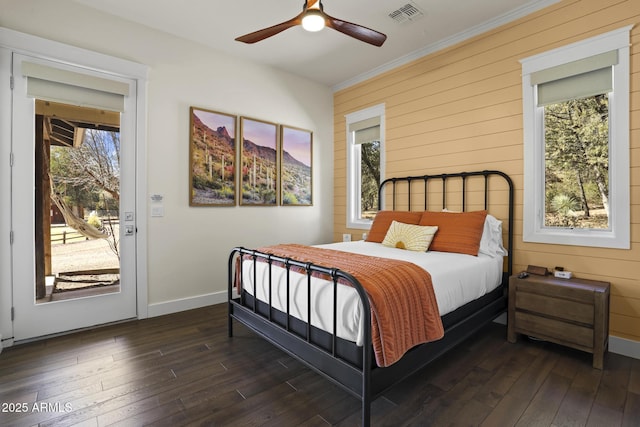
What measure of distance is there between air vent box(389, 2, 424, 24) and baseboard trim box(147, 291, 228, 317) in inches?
141

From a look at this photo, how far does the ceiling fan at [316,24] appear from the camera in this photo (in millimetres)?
2262

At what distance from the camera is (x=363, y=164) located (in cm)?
475

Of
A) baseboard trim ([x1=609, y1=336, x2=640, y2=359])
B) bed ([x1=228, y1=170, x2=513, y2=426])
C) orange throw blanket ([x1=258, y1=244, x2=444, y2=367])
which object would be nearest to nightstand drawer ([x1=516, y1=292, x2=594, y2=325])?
bed ([x1=228, y1=170, x2=513, y2=426])

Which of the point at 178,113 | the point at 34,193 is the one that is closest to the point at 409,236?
the point at 178,113

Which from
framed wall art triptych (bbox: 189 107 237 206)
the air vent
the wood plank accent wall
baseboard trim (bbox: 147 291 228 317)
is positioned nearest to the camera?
the wood plank accent wall

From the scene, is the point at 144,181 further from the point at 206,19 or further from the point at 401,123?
the point at 401,123

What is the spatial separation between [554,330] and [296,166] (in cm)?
343

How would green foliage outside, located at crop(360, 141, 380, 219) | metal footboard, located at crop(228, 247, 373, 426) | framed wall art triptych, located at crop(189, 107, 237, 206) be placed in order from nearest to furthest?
metal footboard, located at crop(228, 247, 373, 426)
framed wall art triptych, located at crop(189, 107, 237, 206)
green foliage outside, located at crop(360, 141, 380, 219)

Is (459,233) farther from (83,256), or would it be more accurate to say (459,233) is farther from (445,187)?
(83,256)

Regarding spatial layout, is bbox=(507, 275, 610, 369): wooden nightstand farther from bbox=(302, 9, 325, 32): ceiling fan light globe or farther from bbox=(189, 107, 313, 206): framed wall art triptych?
bbox=(189, 107, 313, 206): framed wall art triptych

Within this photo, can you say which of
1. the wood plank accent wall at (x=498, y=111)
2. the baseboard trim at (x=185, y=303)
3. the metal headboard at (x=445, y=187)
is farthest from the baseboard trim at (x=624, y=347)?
the baseboard trim at (x=185, y=303)

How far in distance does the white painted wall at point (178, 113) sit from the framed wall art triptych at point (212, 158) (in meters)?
0.08

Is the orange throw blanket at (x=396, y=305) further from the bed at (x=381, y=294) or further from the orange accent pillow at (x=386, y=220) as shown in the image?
the orange accent pillow at (x=386, y=220)

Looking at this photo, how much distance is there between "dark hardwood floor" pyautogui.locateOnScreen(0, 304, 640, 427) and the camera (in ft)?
5.67
